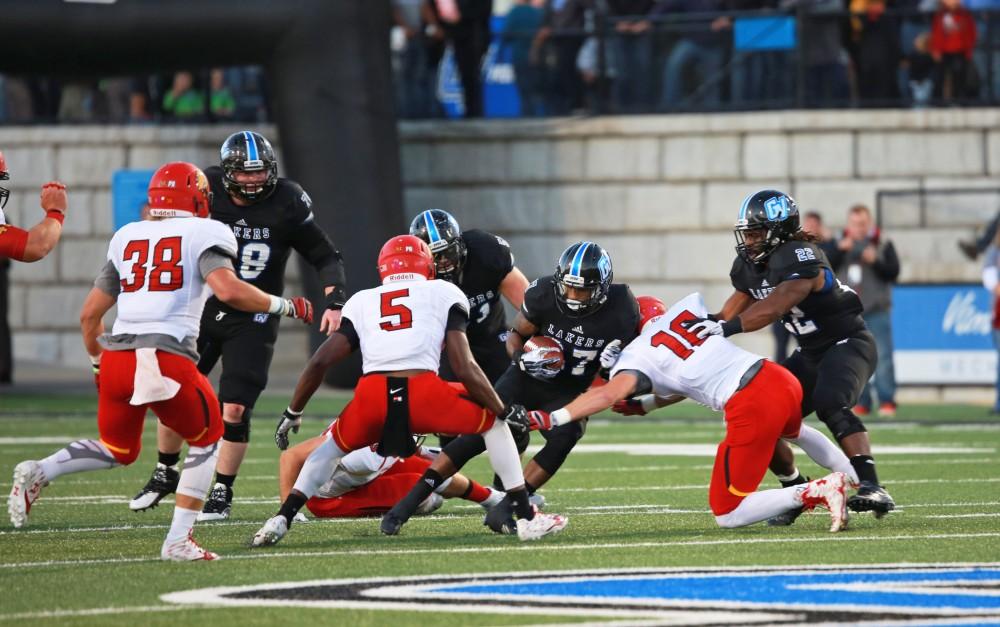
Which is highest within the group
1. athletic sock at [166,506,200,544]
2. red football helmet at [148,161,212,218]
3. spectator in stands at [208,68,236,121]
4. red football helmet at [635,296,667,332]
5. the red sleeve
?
spectator in stands at [208,68,236,121]

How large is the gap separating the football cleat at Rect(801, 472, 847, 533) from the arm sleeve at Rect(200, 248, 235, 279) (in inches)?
102

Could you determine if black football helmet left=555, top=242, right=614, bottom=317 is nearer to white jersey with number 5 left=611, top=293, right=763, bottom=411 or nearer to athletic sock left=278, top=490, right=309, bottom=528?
white jersey with number 5 left=611, top=293, right=763, bottom=411

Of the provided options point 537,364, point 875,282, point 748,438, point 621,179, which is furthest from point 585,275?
point 621,179

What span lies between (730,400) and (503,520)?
1.10 meters

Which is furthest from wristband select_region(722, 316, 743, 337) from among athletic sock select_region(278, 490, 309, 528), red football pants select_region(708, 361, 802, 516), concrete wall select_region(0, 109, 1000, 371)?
concrete wall select_region(0, 109, 1000, 371)

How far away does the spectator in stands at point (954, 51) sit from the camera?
18.0m

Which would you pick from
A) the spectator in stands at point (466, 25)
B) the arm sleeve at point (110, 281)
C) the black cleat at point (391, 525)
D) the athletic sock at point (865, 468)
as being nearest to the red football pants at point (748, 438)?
the athletic sock at point (865, 468)

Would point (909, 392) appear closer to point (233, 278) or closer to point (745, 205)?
point (745, 205)

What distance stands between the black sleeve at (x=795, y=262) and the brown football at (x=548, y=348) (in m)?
1.13

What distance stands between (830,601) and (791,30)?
1351 centimetres

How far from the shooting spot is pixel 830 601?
572 centimetres

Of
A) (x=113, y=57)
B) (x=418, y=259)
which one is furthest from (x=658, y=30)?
(x=418, y=259)

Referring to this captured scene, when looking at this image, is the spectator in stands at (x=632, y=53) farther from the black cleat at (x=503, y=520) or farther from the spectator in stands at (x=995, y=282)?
the black cleat at (x=503, y=520)

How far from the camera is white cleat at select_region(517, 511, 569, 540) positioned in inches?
296
